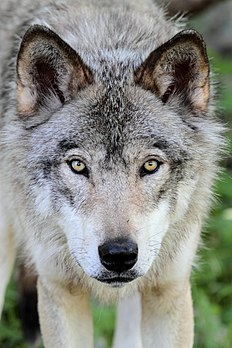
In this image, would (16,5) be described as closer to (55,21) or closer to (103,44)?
(55,21)

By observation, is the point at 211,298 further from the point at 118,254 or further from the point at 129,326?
the point at 118,254

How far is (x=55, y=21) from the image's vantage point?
5.62m

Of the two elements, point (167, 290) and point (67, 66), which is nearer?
point (67, 66)

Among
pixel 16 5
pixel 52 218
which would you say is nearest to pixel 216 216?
pixel 16 5

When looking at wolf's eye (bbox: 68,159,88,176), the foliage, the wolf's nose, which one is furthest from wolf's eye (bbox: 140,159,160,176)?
the foliage

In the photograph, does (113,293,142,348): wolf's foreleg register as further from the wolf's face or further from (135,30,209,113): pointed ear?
(135,30,209,113): pointed ear

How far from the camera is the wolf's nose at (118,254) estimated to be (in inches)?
171

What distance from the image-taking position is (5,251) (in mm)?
6031

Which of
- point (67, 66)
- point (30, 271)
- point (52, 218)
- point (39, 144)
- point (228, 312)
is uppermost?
point (67, 66)

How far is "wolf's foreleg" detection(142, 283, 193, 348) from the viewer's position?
5328mm

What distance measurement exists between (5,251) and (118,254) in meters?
1.81

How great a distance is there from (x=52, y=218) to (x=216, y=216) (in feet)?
10.8

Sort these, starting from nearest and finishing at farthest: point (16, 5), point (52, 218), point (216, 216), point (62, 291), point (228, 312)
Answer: point (52, 218)
point (62, 291)
point (16, 5)
point (228, 312)
point (216, 216)

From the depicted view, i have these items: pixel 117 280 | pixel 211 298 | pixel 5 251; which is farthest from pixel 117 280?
pixel 211 298
